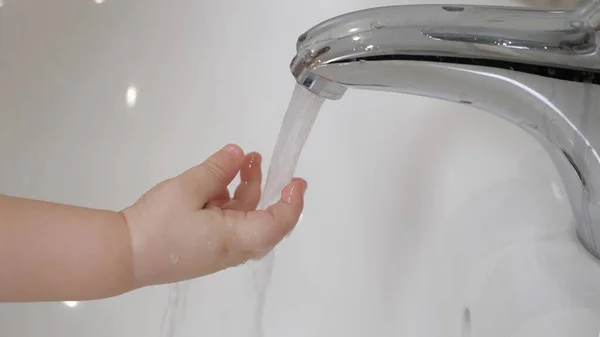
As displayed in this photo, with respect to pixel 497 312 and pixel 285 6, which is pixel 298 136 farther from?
pixel 285 6

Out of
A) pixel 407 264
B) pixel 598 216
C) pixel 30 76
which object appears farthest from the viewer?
pixel 30 76

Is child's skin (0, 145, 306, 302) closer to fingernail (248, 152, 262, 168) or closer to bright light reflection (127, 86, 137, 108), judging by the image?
fingernail (248, 152, 262, 168)

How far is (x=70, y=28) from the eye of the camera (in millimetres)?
594

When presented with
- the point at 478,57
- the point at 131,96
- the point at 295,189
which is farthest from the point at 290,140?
the point at 131,96

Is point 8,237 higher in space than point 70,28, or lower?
lower

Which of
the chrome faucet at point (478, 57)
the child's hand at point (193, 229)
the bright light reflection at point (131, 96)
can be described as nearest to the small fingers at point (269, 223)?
the child's hand at point (193, 229)

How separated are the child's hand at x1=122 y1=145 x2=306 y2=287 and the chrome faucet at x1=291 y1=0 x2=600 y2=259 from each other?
110 mm

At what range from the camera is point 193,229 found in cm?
38

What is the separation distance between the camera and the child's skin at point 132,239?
36 centimetres

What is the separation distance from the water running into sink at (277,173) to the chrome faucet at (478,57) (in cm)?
5

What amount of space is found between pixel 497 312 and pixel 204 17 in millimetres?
392

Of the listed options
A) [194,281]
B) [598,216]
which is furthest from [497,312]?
[194,281]

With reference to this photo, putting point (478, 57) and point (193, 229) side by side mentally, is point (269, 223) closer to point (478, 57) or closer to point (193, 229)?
point (193, 229)

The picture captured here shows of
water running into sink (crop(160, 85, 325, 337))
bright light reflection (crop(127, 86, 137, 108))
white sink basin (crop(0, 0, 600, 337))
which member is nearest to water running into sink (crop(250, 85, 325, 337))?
water running into sink (crop(160, 85, 325, 337))
